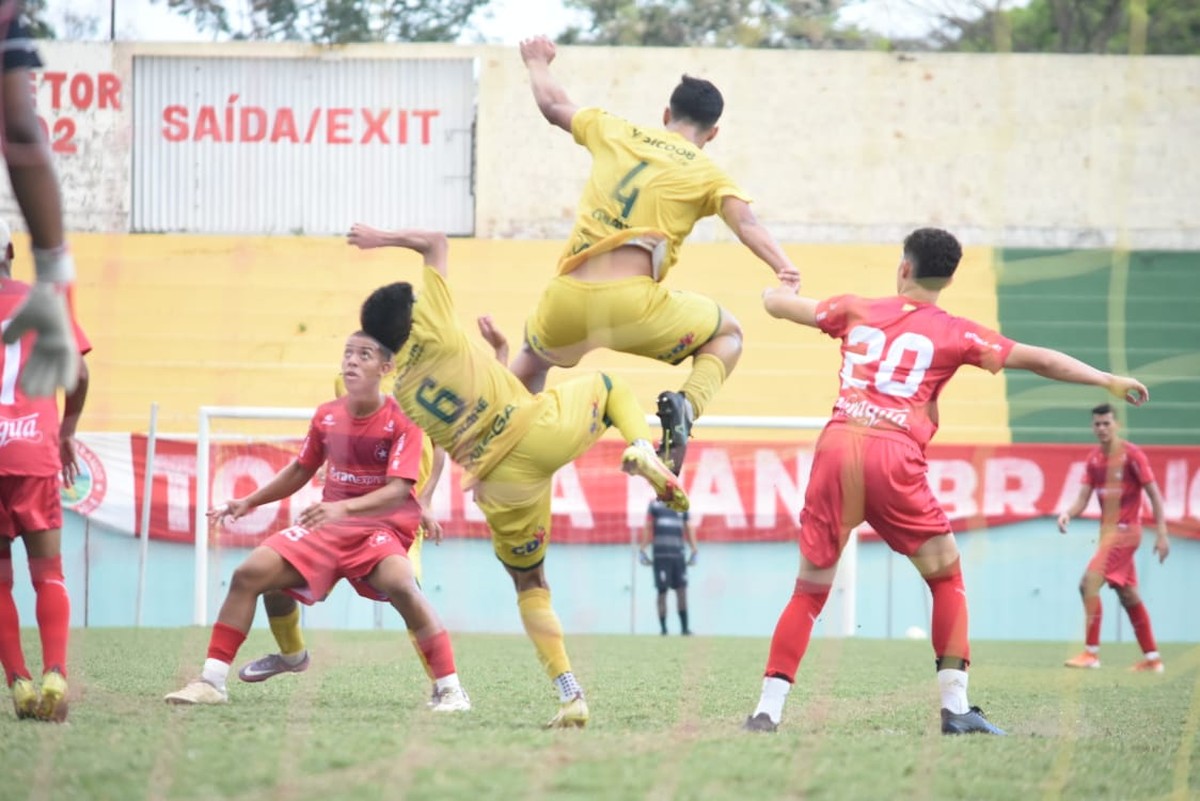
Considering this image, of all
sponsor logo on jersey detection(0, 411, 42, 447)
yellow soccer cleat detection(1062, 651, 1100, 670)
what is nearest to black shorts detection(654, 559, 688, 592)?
yellow soccer cleat detection(1062, 651, 1100, 670)

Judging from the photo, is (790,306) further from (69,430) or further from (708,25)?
(708,25)

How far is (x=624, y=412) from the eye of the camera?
19.0ft

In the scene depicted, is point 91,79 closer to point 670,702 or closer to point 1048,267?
point 670,702

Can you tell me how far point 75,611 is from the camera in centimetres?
1433

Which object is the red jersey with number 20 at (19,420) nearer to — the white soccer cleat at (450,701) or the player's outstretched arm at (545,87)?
the white soccer cleat at (450,701)

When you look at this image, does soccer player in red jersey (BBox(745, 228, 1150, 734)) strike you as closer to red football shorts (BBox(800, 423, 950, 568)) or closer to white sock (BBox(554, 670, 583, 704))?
red football shorts (BBox(800, 423, 950, 568))

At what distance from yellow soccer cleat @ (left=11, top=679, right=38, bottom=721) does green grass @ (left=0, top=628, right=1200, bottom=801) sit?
57 mm

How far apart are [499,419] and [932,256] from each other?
68.9 inches

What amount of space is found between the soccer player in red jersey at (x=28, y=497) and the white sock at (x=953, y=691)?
322 cm

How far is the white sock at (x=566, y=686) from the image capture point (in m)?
5.59

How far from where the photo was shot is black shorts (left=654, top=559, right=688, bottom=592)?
600 inches

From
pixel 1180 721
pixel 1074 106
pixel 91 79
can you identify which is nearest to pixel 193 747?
pixel 1180 721

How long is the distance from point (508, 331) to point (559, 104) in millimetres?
11716

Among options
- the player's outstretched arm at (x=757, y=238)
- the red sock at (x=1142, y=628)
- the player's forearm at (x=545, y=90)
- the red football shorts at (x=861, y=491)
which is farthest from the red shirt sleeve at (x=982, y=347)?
the red sock at (x=1142, y=628)
